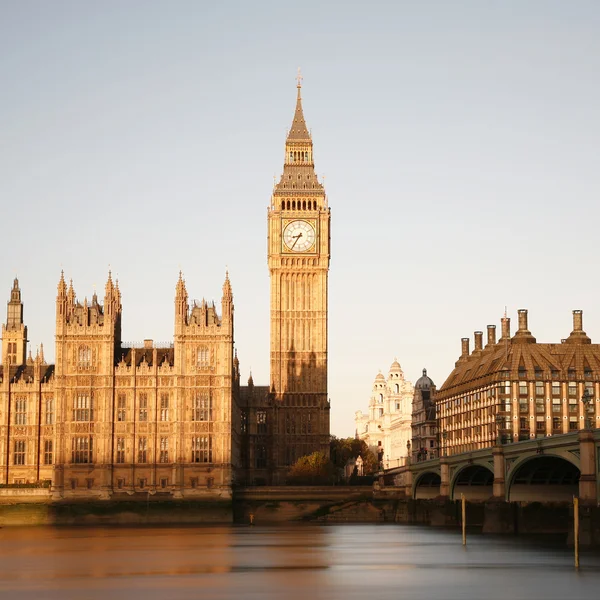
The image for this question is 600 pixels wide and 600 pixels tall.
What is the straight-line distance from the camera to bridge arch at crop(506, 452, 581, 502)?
407 feet

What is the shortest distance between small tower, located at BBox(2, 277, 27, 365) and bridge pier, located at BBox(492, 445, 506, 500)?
81.9 metres

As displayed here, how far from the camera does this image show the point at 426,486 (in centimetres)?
17988

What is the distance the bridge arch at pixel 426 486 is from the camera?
174 m

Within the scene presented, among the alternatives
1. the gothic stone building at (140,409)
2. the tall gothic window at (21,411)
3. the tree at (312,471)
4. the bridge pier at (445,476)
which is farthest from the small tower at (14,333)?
the bridge pier at (445,476)

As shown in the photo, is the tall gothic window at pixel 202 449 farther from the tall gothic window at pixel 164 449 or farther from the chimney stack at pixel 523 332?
the chimney stack at pixel 523 332

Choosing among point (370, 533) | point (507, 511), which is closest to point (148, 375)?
point (370, 533)

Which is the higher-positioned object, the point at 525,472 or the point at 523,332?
the point at 523,332

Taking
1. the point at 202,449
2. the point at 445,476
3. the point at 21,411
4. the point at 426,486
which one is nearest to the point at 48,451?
the point at 21,411

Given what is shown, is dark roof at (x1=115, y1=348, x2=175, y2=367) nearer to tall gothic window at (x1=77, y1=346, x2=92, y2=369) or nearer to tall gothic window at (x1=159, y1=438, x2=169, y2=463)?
tall gothic window at (x1=77, y1=346, x2=92, y2=369)

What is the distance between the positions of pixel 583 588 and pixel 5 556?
141 ft

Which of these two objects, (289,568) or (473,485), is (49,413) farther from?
(289,568)

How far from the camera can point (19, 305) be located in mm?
192875

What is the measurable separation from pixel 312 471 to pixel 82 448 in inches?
1345

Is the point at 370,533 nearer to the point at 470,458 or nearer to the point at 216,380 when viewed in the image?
the point at 470,458
